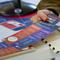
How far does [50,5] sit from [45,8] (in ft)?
0.12

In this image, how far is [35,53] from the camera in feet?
1.87

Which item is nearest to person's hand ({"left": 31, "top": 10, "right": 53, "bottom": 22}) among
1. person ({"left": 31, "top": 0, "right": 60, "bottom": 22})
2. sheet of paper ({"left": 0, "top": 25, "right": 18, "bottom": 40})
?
person ({"left": 31, "top": 0, "right": 60, "bottom": 22})

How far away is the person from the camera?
0.76 meters

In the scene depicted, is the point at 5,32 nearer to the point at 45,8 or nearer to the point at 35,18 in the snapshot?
the point at 35,18

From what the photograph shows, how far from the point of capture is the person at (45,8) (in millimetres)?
758

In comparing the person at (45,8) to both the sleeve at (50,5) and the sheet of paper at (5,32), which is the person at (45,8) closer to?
the sleeve at (50,5)

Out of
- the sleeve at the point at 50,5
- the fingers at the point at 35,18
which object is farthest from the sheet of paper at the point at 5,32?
the sleeve at the point at 50,5

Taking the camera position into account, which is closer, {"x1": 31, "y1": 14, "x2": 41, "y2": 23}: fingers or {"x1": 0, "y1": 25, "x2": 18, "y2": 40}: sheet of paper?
{"x1": 0, "y1": 25, "x2": 18, "y2": 40}: sheet of paper

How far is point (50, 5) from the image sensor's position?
0.87m

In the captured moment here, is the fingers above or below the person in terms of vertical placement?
below

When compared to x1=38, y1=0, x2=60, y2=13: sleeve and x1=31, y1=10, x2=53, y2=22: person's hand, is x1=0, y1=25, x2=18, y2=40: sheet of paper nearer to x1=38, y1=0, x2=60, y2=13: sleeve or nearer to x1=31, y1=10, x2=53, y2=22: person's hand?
x1=31, y1=10, x2=53, y2=22: person's hand

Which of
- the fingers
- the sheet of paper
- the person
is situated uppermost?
the person

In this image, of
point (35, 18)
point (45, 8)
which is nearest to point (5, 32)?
point (35, 18)

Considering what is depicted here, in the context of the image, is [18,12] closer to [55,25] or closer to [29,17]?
[29,17]
